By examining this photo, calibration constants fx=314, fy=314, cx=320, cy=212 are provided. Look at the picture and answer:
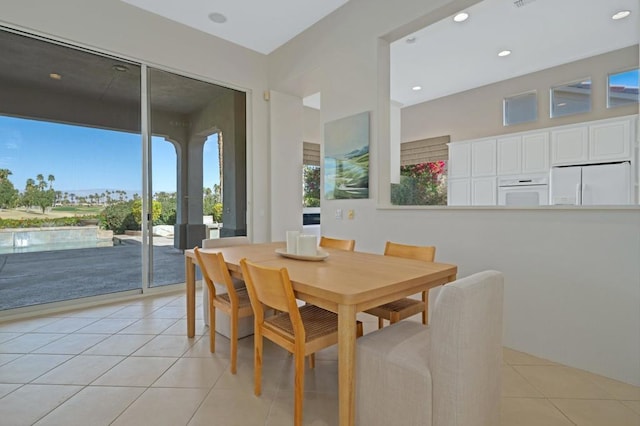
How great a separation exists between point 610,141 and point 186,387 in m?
5.66

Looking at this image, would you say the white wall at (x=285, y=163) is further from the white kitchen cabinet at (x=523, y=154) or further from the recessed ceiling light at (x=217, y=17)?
the white kitchen cabinet at (x=523, y=154)

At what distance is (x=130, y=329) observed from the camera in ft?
8.87

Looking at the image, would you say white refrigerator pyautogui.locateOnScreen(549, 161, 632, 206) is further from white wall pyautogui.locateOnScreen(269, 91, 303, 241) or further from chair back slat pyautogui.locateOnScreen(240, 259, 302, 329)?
chair back slat pyautogui.locateOnScreen(240, 259, 302, 329)

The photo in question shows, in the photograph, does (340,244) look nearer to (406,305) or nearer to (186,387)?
(406,305)

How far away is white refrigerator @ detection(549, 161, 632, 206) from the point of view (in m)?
4.08

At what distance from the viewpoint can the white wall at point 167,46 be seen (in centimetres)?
302

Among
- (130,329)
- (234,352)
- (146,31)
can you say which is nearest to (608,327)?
(234,352)

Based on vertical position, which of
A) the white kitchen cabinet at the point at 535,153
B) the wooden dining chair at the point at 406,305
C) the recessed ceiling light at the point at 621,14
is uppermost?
the recessed ceiling light at the point at 621,14

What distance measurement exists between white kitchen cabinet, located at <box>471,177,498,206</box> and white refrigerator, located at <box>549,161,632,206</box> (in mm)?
814

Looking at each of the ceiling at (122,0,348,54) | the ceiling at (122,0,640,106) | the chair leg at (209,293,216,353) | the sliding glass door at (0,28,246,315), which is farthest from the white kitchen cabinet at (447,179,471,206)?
the chair leg at (209,293,216,353)

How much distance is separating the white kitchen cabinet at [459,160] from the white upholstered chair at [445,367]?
16.5 feet

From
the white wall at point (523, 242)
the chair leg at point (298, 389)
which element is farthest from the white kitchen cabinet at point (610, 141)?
the chair leg at point (298, 389)

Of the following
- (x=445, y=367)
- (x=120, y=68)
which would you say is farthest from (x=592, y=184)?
(x=120, y=68)

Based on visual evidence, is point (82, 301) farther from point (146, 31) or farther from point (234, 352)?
point (146, 31)
